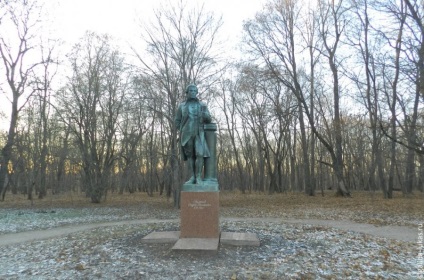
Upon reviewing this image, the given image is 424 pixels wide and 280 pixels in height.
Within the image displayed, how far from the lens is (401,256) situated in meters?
6.30

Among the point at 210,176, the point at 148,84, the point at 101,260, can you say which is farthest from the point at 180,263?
the point at 148,84

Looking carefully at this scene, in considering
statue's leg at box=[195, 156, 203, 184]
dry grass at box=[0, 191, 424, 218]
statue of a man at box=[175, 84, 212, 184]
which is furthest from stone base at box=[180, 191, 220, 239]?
dry grass at box=[0, 191, 424, 218]

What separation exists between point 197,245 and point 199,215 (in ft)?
2.72

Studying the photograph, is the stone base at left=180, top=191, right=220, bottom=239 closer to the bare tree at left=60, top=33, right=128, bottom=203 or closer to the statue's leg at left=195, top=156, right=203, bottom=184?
the statue's leg at left=195, top=156, right=203, bottom=184

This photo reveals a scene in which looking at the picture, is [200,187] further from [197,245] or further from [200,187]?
[197,245]

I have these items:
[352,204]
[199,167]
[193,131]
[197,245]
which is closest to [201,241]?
[197,245]

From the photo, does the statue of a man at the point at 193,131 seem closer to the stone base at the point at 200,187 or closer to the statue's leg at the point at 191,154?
the statue's leg at the point at 191,154

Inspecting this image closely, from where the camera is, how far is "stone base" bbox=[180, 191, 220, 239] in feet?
23.5

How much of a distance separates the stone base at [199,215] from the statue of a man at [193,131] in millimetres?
671

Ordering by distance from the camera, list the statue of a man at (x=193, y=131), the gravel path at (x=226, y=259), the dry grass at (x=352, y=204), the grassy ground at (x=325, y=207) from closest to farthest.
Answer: the gravel path at (x=226, y=259) → the statue of a man at (x=193, y=131) → the grassy ground at (x=325, y=207) → the dry grass at (x=352, y=204)

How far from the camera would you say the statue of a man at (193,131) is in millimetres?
7895

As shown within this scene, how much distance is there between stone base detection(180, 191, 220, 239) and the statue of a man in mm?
671

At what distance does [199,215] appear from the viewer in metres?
7.21

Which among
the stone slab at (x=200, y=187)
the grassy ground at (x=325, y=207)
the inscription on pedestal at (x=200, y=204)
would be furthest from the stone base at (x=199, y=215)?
the grassy ground at (x=325, y=207)
